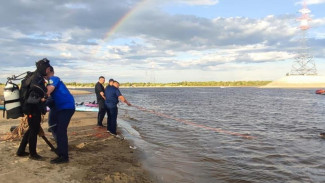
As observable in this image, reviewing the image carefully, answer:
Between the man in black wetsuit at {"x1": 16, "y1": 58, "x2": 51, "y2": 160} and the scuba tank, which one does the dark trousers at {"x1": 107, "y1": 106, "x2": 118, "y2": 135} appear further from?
the scuba tank

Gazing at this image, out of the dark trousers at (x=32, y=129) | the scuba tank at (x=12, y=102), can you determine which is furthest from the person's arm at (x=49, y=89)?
the scuba tank at (x=12, y=102)

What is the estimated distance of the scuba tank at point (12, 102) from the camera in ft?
21.5

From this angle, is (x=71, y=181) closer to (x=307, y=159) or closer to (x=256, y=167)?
(x=256, y=167)

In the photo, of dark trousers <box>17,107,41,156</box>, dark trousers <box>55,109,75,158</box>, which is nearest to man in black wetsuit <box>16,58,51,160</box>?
dark trousers <box>17,107,41,156</box>

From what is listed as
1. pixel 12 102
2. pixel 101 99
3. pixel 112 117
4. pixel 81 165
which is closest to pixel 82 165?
pixel 81 165

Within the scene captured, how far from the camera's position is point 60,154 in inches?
264

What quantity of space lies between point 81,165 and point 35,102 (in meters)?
1.79

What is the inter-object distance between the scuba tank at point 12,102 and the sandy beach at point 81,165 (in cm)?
110

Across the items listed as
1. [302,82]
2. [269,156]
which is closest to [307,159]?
[269,156]

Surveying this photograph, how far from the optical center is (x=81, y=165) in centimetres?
666

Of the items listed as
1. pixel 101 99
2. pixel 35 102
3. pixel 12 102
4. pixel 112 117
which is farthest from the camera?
pixel 101 99

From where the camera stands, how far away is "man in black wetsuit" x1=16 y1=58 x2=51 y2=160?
20.5ft

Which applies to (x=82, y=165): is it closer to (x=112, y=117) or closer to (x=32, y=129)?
(x=32, y=129)

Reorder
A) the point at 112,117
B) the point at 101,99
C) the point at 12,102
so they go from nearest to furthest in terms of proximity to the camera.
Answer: the point at 12,102 → the point at 112,117 → the point at 101,99
